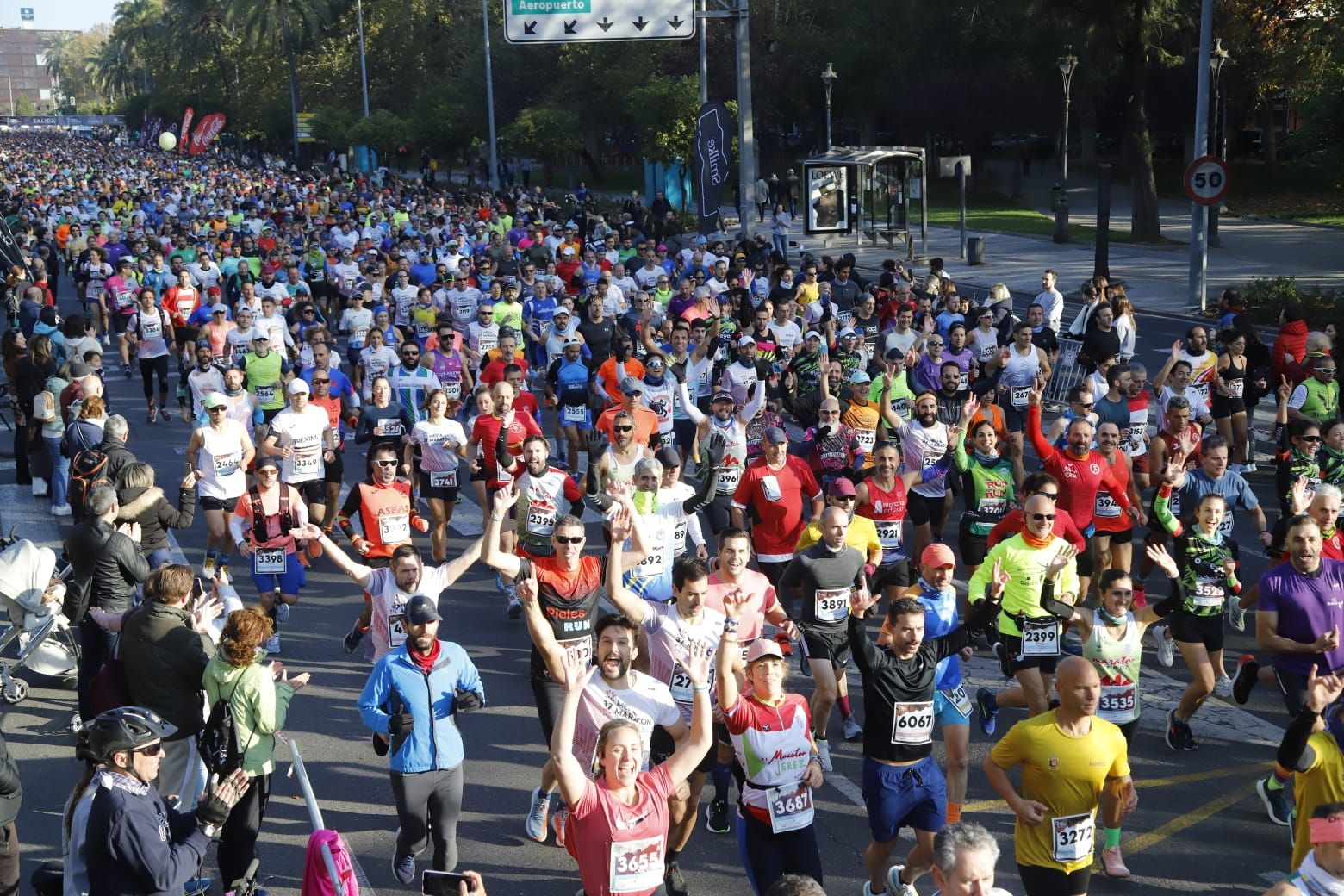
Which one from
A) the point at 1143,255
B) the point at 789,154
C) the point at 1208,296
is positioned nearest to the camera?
the point at 1208,296

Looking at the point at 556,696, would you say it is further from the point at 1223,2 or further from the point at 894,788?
the point at 1223,2

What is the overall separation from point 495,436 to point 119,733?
6.85 metres

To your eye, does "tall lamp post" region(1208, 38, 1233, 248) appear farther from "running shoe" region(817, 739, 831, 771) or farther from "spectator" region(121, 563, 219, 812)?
"spectator" region(121, 563, 219, 812)

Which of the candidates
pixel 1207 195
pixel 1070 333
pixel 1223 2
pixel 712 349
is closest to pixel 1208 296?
pixel 1207 195

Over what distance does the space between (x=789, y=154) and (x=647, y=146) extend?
28.1 meters

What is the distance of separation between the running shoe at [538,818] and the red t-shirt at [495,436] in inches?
178

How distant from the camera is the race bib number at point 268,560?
1023 cm

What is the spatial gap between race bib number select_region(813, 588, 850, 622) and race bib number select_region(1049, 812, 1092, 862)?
8.16 feet

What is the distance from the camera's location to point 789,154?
7150 cm

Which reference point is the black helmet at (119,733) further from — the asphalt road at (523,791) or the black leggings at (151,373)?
the black leggings at (151,373)

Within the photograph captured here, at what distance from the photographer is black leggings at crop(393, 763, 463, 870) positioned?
6598 mm

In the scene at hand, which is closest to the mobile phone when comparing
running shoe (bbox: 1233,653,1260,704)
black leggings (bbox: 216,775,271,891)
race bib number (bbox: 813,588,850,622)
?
black leggings (bbox: 216,775,271,891)

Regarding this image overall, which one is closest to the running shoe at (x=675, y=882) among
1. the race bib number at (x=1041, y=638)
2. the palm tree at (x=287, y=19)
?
the race bib number at (x=1041, y=638)

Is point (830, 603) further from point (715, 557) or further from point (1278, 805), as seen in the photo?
point (715, 557)
